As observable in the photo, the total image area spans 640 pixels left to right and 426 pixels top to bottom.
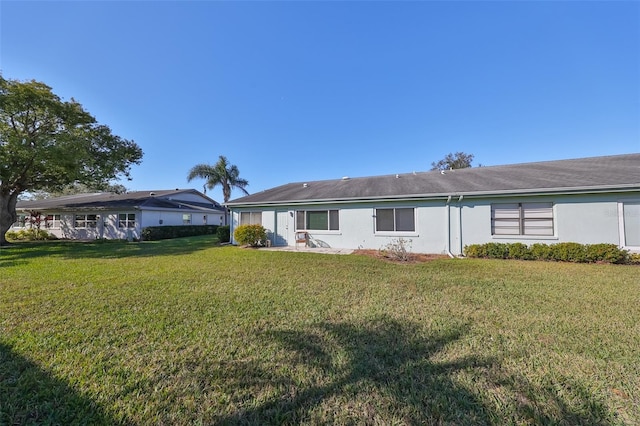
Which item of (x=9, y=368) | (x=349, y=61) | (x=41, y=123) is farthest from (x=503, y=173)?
(x=41, y=123)

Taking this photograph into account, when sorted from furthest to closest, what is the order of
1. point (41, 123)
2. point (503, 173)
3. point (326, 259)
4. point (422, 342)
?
point (41, 123) → point (503, 173) → point (326, 259) → point (422, 342)

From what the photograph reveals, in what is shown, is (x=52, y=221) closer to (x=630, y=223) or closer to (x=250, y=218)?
(x=250, y=218)

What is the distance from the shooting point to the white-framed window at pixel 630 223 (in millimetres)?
8523

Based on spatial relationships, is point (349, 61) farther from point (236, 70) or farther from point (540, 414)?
point (540, 414)

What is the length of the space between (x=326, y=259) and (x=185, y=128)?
548 inches

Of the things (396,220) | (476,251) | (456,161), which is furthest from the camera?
(456,161)

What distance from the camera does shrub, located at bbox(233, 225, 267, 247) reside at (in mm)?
13336

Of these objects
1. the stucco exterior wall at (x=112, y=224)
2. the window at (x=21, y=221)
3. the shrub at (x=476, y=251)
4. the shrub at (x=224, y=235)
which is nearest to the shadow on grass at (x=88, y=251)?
the shrub at (x=224, y=235)

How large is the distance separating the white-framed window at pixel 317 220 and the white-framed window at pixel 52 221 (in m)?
22.9

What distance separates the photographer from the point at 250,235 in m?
13.3

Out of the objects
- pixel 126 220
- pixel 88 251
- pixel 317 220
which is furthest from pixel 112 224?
pixel 317 220

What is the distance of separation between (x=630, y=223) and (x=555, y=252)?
256 centimetres

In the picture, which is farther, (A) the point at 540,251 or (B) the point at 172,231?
(B) the point at 172,231

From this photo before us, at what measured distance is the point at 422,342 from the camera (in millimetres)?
3340
